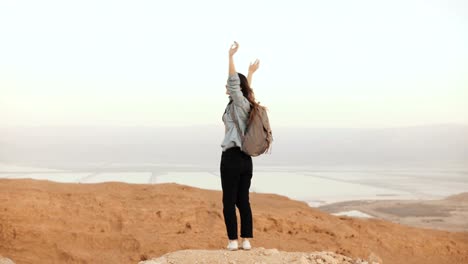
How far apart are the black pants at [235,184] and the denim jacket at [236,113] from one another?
96mm

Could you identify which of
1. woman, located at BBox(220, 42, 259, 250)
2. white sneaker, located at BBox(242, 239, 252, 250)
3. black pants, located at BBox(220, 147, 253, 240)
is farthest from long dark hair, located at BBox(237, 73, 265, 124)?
white sneaker, located at BBox(242, 239, 252, 250)

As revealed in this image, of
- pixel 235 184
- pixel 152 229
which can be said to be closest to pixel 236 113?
pixel 235 184

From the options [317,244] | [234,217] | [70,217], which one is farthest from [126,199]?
[234,217]

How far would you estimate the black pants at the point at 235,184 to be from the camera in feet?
20.6

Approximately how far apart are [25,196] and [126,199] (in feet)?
6.64

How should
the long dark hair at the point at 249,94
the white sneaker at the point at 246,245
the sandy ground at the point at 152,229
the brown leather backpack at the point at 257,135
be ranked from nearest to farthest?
the brown leather backpack at the point at 257,135, the long dark hair at the point at 249,94, the white sneaker at the point at 246,245, the sandy ground at the point at 152,229

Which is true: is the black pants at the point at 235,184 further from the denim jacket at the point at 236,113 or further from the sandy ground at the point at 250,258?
the sandy ground at the point at 250,258

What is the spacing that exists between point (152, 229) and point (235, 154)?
17.0ft

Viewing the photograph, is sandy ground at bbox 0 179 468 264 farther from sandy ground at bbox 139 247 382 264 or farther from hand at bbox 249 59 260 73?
hand at bbox 249 59 260 73

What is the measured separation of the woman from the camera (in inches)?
247

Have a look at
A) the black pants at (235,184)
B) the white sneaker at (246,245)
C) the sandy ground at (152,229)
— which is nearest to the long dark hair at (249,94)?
the black pants at (235,184)

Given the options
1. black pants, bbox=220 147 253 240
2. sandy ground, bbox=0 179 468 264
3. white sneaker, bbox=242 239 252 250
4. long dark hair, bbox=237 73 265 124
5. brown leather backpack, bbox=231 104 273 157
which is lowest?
sandy ground, bbox=0 179 468 264

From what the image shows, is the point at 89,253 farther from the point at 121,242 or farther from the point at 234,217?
the point at 234,217

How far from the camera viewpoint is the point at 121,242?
1062 cm
